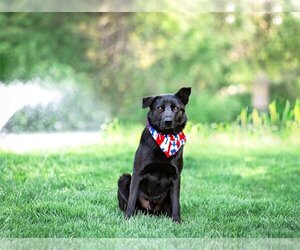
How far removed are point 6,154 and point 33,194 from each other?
1079 mm

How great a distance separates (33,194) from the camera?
3.27m

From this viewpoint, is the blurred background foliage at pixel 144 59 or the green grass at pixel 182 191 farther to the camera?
the blurred background foliage at pixel 144 59

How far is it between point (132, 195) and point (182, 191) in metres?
0.84

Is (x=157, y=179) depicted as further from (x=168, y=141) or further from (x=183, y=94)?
(x=183, y=94)

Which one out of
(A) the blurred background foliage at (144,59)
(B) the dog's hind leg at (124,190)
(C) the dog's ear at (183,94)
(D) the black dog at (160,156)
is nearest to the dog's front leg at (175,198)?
(D) the black dog at (160,156)

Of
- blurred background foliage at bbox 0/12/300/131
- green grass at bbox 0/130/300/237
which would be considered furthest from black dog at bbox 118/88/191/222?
blurred background foliage at bbox 0/12/300/131

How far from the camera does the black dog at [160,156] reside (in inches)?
107

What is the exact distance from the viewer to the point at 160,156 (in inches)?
107

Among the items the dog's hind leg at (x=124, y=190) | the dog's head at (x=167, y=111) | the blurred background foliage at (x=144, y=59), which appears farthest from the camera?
the blurred background foliage at (x=144, y=59)

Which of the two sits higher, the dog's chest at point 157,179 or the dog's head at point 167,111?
the dog's head at point 167,111

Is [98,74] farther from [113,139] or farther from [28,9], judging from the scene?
[28,9]

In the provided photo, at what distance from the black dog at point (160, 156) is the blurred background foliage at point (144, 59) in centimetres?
272

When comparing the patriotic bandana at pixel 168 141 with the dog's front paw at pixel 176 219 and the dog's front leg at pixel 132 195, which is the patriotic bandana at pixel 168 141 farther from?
the dog's front paw at pixel 176 219

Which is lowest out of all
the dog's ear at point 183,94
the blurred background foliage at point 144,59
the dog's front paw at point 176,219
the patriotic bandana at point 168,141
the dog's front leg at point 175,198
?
the dog's front paw at point 176,219
